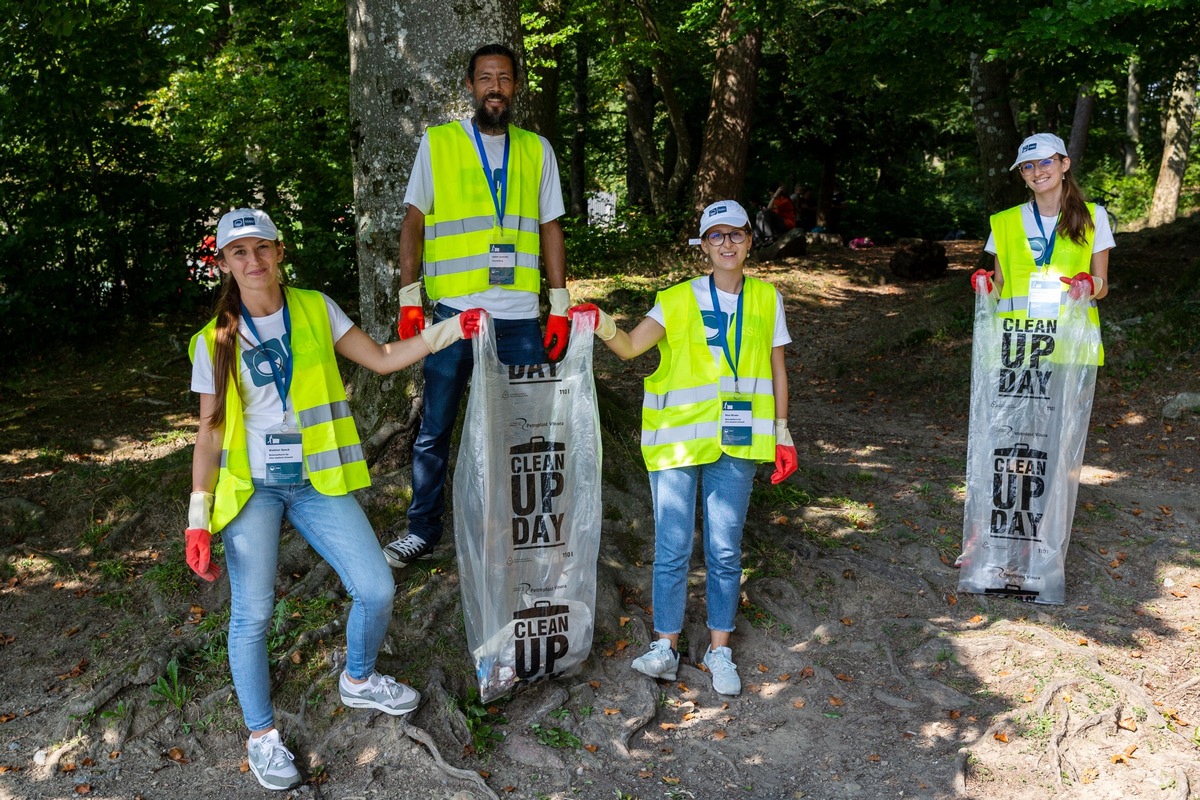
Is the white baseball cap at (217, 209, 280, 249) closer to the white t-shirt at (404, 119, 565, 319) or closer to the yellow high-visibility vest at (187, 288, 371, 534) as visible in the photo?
the yellow high-visibility vest at (187, 288, 371, 534)

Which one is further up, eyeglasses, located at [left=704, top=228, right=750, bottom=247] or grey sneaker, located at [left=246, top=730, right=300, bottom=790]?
eyeglasses, located at [left=704, top=228, right=750, bottom=247]

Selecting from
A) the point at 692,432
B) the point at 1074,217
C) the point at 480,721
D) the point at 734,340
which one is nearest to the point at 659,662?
the point at 480,721

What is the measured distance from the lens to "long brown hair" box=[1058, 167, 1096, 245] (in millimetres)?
4738

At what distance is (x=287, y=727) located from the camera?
153 inches

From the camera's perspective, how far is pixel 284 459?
11.2 feet

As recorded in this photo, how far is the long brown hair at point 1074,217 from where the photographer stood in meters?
4.74

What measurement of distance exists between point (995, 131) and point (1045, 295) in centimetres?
706

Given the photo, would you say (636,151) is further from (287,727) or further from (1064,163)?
(287,727)

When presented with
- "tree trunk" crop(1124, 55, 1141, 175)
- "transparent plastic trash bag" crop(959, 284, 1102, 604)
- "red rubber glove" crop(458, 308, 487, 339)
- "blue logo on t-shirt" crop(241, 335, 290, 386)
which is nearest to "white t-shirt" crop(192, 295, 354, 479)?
"blue logo on t-shirt" crop(241, 335, 290, 386)

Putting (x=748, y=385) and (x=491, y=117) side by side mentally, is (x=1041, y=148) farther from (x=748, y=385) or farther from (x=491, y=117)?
(x=491, y=117)

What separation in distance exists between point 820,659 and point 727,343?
1.53m

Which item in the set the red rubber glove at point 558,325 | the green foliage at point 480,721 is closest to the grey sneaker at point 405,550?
the green foliage at point 480,721

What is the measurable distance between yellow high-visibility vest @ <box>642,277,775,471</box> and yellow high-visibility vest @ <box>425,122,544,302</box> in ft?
2.19

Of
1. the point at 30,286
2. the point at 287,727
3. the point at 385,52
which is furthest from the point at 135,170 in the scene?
the point at 287,727
